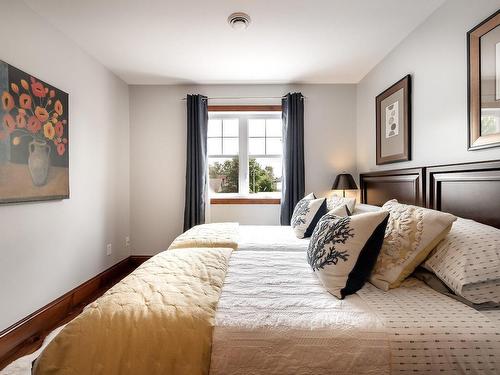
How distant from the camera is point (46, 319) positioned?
2.10m


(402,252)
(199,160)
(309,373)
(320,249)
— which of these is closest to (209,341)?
(309,373)

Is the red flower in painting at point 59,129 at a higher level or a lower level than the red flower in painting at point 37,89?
lower

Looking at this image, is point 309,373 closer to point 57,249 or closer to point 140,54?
point 57,249

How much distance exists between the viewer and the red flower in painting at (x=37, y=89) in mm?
1960

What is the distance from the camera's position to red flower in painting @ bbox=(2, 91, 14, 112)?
1.73 metres

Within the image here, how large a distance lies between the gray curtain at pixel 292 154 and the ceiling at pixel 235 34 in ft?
1.21

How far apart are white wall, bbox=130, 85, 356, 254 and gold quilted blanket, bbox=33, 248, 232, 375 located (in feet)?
8.48

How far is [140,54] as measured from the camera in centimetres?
268

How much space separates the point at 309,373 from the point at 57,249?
7.75 ft

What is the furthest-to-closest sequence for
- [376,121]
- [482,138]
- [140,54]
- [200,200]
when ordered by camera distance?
[200,200] → [376,121] → [140,54] → [482,138]

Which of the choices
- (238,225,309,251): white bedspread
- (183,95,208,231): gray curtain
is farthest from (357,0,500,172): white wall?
(183,95,208,231): gray curtain

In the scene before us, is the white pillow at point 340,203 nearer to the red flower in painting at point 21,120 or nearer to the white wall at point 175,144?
the white wall at point 175,144

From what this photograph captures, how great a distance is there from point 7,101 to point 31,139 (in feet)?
0.98

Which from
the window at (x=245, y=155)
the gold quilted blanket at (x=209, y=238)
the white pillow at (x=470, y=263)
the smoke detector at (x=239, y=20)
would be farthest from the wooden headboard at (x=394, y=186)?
Answer: the smoke detector at (x=239, y=20)
